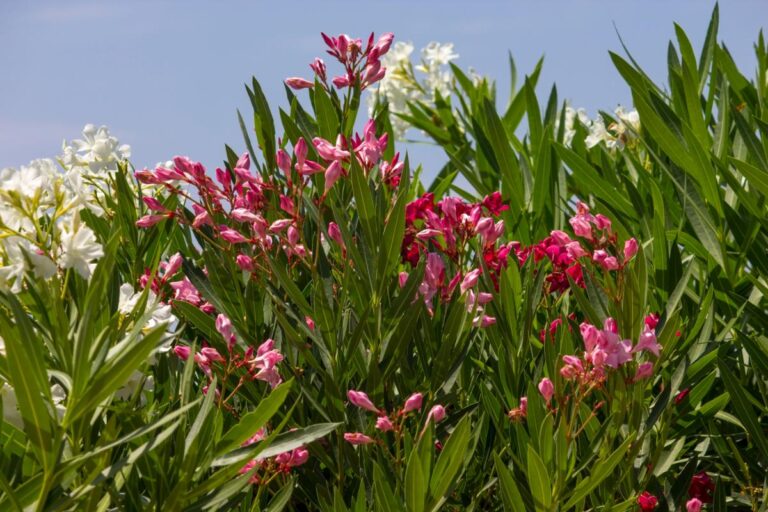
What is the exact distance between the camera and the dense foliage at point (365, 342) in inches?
47.3

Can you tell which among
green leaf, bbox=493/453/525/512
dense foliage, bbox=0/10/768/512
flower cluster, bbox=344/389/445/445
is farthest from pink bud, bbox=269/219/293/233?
green leaf, bbox=493/453/525/512

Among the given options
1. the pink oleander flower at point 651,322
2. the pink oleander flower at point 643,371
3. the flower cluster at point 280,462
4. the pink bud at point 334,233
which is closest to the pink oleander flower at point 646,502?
the pink oleander flower at point 643,371

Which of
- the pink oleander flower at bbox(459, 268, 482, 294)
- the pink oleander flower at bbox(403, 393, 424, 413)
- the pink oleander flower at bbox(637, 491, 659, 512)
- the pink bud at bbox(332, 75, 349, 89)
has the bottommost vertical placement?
the pink oleander flower at bbox(637, 491, 659, 512)

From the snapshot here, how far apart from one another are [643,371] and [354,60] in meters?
0.83

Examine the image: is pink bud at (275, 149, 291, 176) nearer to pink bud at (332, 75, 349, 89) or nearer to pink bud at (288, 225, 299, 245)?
pink bud at (288, 225, 299, 245)

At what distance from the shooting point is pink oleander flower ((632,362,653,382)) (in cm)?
147

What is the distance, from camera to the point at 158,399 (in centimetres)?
169

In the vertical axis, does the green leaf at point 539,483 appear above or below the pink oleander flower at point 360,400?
below

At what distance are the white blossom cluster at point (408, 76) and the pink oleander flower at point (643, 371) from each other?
10.4 ft

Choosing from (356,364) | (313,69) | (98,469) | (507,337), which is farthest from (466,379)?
(98,469)

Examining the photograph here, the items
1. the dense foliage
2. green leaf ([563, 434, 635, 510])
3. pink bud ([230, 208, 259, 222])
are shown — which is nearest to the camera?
the dense foliage

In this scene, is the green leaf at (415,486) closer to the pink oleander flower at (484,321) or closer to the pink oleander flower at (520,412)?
the pink oleander flower at (520,412)

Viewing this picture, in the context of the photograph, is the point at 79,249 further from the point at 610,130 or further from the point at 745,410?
the point at 610,130

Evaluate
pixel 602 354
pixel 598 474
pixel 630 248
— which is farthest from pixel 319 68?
pixel 598 474
